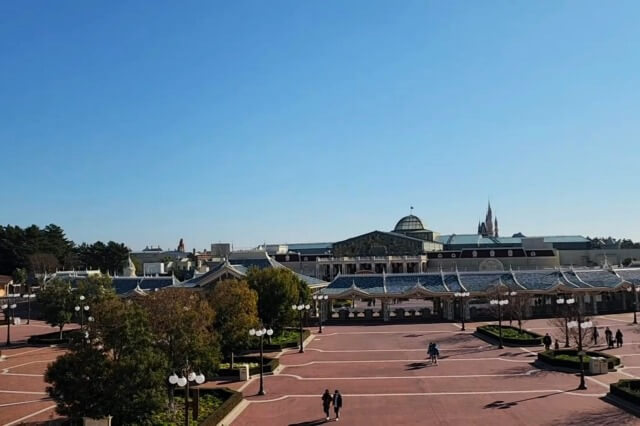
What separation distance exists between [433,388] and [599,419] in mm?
8532

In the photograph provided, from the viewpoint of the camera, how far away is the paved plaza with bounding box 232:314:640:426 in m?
25.3

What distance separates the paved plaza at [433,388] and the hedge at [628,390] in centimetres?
68

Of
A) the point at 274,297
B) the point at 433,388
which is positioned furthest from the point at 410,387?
the point at 274,297

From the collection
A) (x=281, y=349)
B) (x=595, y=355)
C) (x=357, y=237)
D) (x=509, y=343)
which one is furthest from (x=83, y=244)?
(x=595, y=355)

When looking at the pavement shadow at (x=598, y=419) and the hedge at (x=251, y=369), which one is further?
the hedge at (x=251, y=369)

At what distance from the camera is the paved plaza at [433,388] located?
2528 centimetres

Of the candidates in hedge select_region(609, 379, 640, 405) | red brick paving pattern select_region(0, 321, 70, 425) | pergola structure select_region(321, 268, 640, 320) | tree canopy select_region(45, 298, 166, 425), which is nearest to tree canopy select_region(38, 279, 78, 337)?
red brick paving pattern select_region(0, 321, 70, 425)

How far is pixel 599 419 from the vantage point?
79.2 feet

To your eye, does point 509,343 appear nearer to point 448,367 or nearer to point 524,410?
point 448,367

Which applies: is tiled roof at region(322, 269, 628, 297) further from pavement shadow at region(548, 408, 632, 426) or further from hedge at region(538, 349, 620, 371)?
pavement shadow at region(548, 408, 632, 426)

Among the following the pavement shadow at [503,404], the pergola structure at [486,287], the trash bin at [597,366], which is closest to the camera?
the pavement shadow at [503,404]

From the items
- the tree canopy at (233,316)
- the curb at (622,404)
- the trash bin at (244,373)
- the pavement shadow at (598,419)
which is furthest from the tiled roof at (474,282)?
the pavement shadow at (598,419)

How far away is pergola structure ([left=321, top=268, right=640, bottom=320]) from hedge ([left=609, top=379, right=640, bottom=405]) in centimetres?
3625

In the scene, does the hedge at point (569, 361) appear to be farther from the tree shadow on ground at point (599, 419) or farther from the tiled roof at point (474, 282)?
the tiled roof at point (474, 282)
